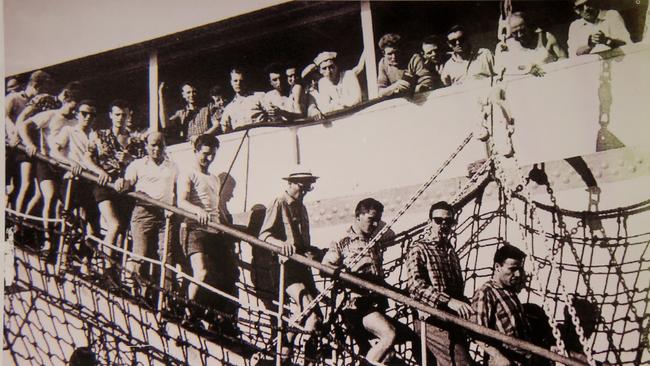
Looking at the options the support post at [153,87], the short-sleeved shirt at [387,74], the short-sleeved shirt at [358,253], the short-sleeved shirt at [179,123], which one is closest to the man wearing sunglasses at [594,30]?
the short-sleeved shirt at [387,74]

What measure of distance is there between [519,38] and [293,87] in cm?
96

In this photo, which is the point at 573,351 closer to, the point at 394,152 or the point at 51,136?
the point at 394,152

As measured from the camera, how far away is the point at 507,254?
7.39ft

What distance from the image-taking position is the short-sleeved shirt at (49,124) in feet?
10.1

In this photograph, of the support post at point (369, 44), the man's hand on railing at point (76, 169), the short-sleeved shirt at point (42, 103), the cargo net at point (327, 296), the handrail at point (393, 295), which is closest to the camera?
the handrail at point (393, 295)

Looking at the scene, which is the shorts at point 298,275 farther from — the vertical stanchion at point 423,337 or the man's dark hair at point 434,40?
the man's dark hair at point 434,40

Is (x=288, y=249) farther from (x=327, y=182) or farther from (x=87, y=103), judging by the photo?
(x=87, y=103)

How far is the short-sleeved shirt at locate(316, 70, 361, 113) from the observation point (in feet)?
9.12

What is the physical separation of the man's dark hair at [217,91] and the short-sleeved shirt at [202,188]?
15.1 inches

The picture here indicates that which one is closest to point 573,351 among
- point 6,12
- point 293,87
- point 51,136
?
point 293,87

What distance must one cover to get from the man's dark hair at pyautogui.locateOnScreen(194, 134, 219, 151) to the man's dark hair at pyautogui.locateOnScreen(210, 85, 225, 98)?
9.4 inches

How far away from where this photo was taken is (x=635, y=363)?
7.19 feet

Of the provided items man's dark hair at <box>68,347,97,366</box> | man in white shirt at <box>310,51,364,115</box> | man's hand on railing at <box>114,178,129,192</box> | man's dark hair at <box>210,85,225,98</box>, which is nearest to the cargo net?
man's dark hair at <box>68,347,97,366</box>

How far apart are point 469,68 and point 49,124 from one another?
190 cm
